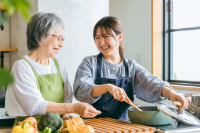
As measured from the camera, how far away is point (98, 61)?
159cm

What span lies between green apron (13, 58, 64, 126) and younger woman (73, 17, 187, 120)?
0.37ft

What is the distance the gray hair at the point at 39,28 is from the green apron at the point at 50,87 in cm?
13

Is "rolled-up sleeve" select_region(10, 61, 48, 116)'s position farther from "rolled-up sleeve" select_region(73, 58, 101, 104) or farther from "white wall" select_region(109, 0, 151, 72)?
"white wall" select_region(109, 0, 151, 72)

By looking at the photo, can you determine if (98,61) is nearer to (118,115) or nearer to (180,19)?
(118,115)

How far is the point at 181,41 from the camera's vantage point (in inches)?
126

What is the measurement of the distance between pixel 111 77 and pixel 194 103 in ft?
1.78

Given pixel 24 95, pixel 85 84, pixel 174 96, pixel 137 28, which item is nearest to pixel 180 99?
pixel 174 96

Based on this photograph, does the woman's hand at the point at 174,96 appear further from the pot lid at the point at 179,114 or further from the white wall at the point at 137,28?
the white wall at the point at 137,28

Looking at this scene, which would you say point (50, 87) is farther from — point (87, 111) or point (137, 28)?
point (137, 28)

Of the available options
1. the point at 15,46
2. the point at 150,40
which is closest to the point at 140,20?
the point at 150,40

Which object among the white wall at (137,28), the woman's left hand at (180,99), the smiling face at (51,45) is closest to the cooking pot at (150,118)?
the woman's left hand at (180,99)

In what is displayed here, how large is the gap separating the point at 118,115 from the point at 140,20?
214 centimetres

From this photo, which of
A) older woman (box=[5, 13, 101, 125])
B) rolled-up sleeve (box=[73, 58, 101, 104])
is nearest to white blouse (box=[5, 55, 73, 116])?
older woman (box=[5, 13, 101, 125])

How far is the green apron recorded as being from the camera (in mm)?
1428
